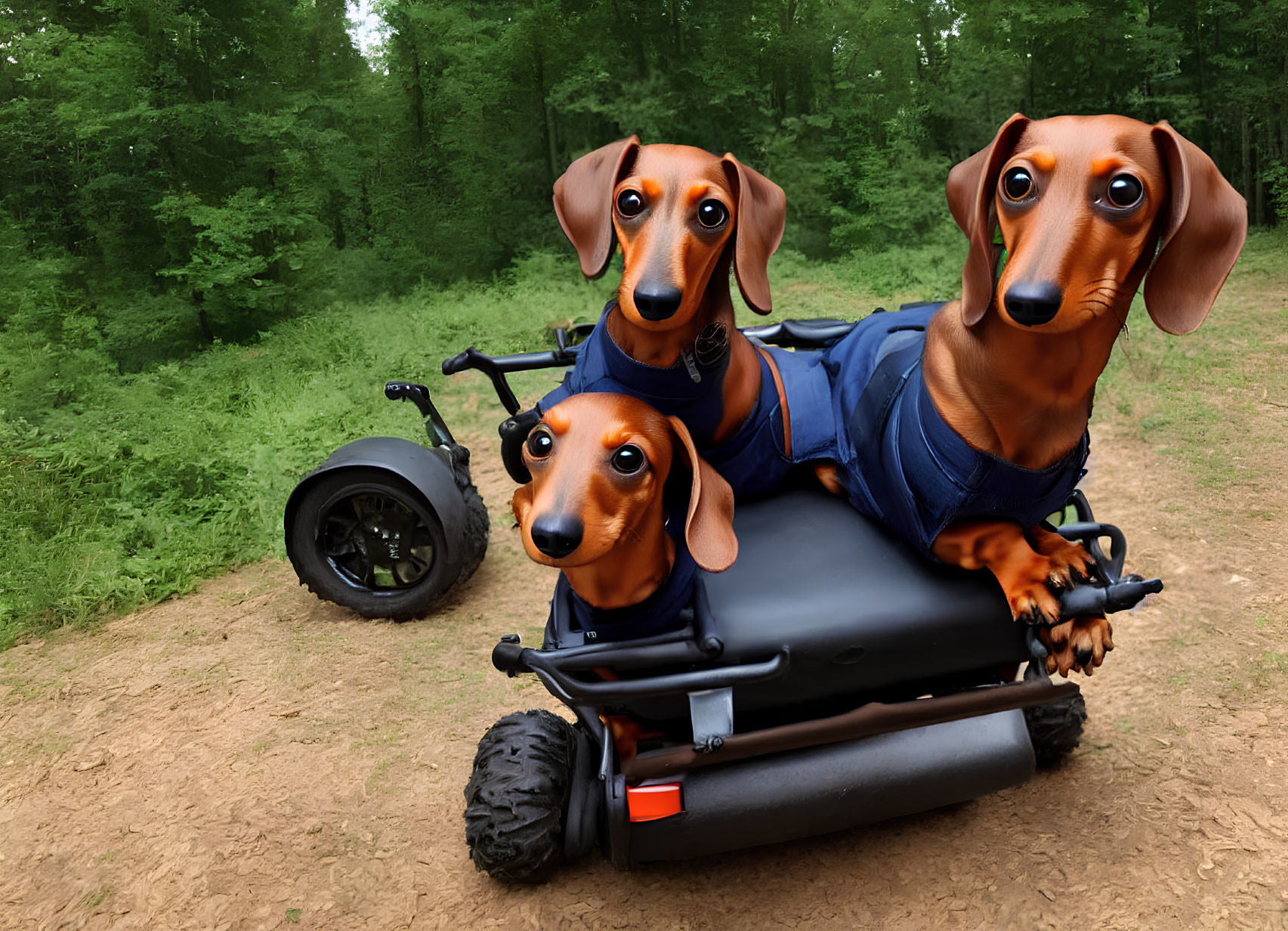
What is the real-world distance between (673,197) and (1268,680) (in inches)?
112

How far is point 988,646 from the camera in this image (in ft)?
7.25

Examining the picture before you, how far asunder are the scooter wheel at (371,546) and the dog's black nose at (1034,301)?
3.01m

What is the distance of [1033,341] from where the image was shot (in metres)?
1.78

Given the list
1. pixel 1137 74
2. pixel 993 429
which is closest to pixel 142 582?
pixel 993 429

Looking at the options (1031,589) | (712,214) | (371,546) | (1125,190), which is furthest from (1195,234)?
(371,546)

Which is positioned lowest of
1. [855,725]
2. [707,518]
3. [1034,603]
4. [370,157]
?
[855,725]

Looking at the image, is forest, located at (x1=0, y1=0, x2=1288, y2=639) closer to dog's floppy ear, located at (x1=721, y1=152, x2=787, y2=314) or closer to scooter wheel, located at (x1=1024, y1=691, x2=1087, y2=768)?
dog's floppy ear, located at (x1=721, y1=152, x2=787, y2=314)

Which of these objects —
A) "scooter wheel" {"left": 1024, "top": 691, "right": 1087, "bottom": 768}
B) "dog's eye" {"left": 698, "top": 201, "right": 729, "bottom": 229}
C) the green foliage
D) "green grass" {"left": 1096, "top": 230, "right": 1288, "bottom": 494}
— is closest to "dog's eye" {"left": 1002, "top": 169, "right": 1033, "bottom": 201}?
"dog's eye" {"left": 698, "top": 201, "right": 729, "bottom": 229}

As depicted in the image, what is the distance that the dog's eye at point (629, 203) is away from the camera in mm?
1948

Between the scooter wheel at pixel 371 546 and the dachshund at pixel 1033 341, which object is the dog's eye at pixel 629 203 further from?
the scooter wheel at pixel 371 546

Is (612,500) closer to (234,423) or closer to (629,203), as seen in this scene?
(629,203)

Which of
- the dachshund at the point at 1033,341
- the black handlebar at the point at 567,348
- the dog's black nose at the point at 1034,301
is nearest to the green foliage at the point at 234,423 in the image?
the black handlebar at the point at 567,348

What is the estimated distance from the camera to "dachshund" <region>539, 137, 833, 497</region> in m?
1.89

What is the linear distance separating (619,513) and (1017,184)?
3.47 ft
